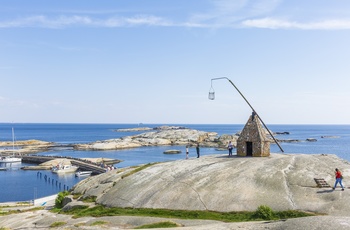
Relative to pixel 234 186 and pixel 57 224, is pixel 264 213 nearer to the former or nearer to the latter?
pixel 234 186

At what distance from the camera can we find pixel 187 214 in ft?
94.0

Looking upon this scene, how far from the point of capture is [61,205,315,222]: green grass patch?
26.1 m

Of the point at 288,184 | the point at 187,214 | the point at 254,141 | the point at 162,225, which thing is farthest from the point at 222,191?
the point at 254,141

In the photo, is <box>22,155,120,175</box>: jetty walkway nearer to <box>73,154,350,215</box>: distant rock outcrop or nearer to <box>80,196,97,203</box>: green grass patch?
<box>80,196,97,203</box>: green grass patch

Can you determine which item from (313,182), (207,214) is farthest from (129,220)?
(313,182)

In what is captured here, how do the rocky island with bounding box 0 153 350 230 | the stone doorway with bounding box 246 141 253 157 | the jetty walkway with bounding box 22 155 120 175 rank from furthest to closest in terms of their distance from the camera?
the jetty walkway with bounding box 22 155 120 175, the stone doorway with bounding box 246 141 253 157, the rocky island with bounding box 0 153 350 230

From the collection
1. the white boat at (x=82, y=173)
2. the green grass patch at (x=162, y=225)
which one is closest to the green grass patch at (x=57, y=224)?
the green grass patch at (x=162, y=225)

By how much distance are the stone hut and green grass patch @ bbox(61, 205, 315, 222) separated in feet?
40.2

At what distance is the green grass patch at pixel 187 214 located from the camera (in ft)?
85.8

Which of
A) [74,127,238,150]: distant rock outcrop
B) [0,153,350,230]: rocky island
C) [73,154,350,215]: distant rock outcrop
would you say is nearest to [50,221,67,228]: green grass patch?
[0,153,350,230]: rocky island

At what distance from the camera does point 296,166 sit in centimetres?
3328

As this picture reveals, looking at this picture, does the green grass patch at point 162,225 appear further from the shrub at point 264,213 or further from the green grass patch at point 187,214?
the shrub at point 264,213

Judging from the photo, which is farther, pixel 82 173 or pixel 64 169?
pixel 64 169

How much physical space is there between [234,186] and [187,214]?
5105 mm
